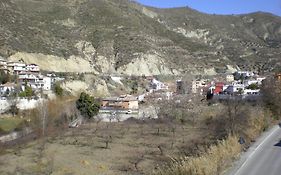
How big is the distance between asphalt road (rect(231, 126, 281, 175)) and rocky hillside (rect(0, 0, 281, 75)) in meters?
45.8

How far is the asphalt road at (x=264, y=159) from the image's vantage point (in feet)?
44.1

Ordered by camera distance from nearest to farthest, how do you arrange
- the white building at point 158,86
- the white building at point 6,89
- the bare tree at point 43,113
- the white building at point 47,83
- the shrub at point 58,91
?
the bare tree at point 43,113
the white building at point 6,89
the shrub at point 58,91
the white building at point 47,83
the white building at point 158,86

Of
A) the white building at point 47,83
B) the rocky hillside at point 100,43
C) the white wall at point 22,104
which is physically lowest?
the white wall at point 22,104

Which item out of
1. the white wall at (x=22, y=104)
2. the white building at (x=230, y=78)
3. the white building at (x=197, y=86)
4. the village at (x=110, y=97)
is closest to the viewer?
the white wall at (x=22, y=104)

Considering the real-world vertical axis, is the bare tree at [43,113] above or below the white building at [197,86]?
below

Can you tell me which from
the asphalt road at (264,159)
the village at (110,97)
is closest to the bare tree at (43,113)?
the village at (110,97)

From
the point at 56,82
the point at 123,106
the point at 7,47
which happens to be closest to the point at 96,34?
the point at 7,47

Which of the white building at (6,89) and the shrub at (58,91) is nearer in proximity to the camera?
the white building at (6,89)

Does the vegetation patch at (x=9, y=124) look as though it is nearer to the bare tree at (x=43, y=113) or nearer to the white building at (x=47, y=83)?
the bare tree at (x=43, y=113)

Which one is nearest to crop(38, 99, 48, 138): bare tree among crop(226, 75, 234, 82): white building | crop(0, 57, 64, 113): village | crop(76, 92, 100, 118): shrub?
crop(0, 57, 64, 113): village

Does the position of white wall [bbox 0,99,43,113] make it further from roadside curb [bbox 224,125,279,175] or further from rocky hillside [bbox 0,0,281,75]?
roadside curb [bbox 224,125,279,175]

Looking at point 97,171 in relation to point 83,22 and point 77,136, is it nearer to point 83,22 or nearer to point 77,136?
point 77,136

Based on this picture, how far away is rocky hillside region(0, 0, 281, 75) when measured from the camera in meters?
64.1

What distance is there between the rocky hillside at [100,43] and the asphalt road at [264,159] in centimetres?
4575
